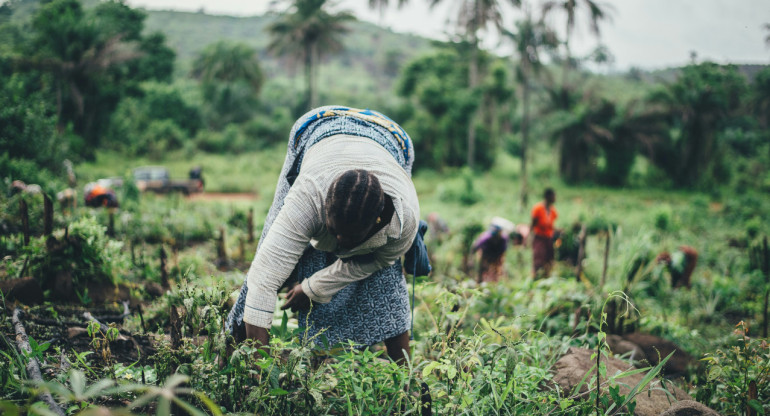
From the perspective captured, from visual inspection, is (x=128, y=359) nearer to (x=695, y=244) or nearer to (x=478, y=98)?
(x=695, y=244)

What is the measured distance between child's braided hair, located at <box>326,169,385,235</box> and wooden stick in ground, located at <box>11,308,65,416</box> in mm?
851

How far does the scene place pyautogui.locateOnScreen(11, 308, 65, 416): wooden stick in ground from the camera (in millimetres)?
1199

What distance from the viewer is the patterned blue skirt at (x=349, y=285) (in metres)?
1.86

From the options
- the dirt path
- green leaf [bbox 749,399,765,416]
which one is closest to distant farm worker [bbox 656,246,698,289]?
green leaf [bbox 749,399,765,416]

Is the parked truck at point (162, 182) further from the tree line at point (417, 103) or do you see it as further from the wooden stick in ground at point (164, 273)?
the wooden stick in ground at point (164, 273)

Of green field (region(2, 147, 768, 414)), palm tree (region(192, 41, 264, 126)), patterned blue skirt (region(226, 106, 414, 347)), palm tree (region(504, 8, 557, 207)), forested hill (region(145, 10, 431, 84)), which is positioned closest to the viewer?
green field (region(2, 147, 768, 414))

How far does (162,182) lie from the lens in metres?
13.8

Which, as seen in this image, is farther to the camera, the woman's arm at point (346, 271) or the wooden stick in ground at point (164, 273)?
the wooden stick in ground at point (164, 273)

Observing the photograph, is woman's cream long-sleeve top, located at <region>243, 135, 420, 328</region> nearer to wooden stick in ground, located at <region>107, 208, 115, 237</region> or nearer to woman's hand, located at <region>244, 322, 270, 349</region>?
woman's hand, located at <region>244, 322, 270, 349</region>

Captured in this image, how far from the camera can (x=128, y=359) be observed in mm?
2002

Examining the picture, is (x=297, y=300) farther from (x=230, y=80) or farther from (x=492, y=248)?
(x=230, y=80)

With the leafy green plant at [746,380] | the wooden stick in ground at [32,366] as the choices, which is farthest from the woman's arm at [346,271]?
the leafy green plant at [746,380]

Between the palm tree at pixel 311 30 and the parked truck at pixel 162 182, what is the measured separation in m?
12.8

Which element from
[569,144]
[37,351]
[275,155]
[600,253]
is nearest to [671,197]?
[569,144]
